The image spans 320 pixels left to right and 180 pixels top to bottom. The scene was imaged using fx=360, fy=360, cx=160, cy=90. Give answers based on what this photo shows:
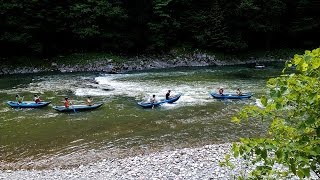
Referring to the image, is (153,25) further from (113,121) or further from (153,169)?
(153,169)

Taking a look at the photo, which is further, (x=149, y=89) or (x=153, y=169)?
(x=149, y=89)

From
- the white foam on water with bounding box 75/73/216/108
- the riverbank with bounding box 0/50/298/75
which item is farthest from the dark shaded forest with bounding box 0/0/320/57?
the white foam on water with bounding box 75/73/216/108

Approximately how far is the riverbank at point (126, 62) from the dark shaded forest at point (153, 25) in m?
2.06

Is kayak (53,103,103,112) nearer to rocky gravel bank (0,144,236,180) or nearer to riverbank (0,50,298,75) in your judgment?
rocky gravel bank (0,144,236,180)

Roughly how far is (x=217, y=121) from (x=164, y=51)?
33335mm

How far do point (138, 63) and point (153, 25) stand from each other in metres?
7.61

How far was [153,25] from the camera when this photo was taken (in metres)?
55.3

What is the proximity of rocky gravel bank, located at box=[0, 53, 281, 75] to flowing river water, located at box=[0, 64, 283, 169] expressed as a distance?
6.59m

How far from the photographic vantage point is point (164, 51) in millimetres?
55594

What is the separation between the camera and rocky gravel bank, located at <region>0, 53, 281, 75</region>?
156ft

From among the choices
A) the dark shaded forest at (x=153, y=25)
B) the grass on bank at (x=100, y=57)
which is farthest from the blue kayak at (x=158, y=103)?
the dark shaded forest at (x=153, y=25)

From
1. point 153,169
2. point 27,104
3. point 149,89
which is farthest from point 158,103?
point 153,169

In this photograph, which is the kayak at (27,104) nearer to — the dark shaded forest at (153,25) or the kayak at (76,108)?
the kayak at (76,108)

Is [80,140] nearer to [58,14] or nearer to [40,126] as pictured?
[40,126]
